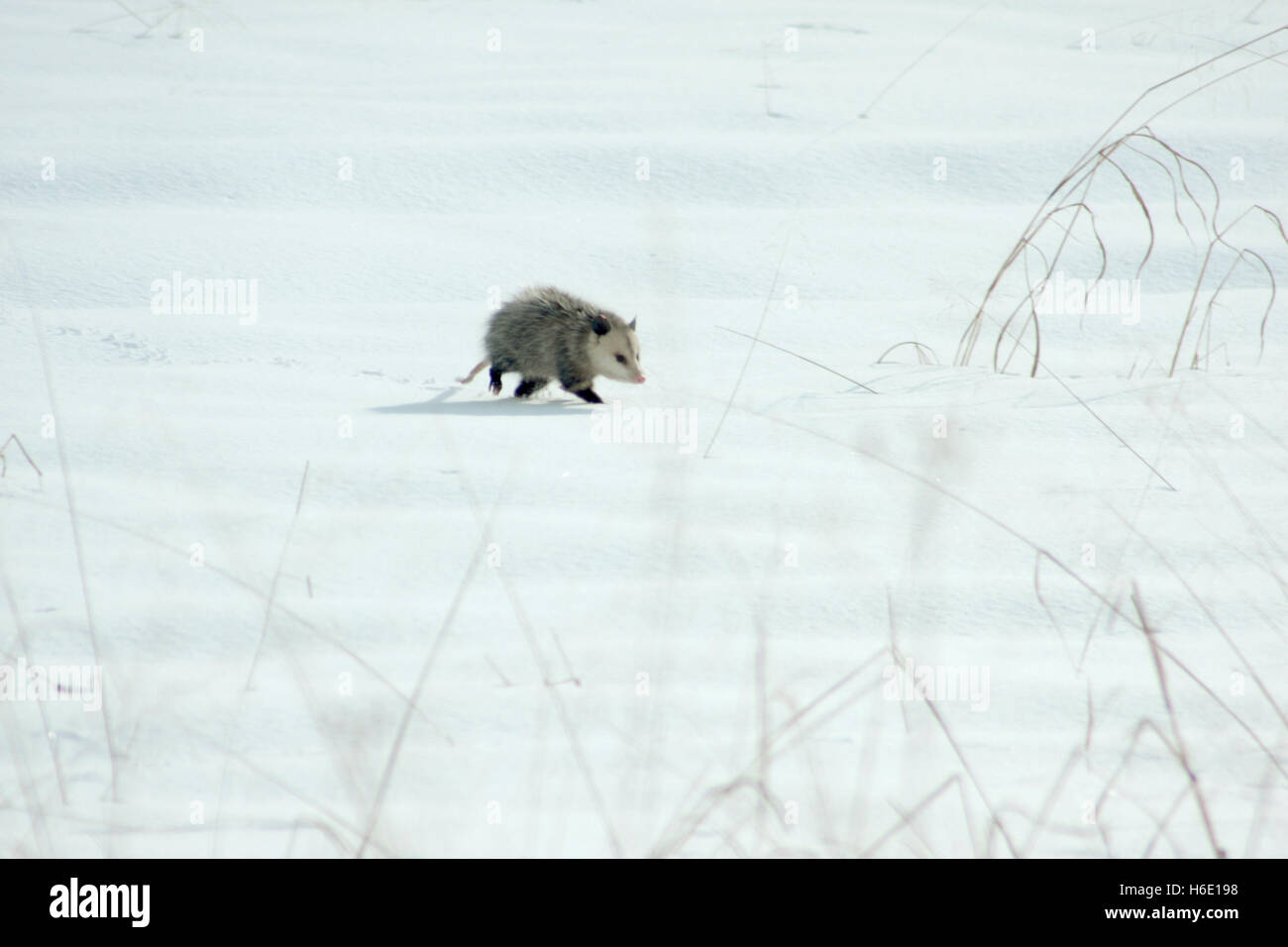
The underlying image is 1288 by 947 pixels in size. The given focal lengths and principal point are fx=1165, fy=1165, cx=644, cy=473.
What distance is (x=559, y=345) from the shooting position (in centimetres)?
463

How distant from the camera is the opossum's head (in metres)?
4.55

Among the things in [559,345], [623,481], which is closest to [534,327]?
[559,345]

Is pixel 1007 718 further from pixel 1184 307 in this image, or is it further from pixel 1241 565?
pixel 1184 307

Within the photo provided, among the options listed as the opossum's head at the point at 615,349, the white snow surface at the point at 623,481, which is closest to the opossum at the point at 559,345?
the opossum's head at the point at 615,349

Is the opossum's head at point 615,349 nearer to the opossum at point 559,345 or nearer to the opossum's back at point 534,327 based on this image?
the opossum at point 559,345

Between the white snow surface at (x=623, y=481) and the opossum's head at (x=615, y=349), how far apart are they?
0.54 feet

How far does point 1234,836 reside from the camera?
5.36ft

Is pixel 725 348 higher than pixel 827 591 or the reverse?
higher

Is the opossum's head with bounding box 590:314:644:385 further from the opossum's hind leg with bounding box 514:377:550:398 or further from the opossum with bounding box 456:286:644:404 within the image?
the opossum's hind leg with bounding box 514:377:550:398

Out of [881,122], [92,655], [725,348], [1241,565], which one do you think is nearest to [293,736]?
[92,655]

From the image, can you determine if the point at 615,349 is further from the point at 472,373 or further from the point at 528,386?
the point at 472,373

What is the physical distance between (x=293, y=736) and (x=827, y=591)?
3.62ft

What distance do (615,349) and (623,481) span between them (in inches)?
65.1

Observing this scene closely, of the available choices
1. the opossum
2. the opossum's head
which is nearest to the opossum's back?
the opossum
